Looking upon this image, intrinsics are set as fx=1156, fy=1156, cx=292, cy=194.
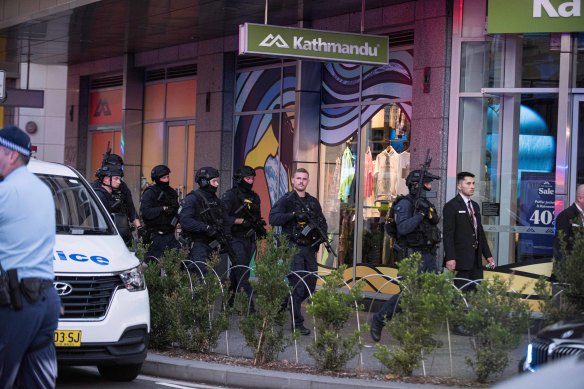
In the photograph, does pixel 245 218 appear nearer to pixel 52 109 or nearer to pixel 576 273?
pixel 576 273

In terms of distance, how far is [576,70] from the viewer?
14.8 meters

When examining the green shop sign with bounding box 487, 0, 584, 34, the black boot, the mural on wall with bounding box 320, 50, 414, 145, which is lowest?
the black boot

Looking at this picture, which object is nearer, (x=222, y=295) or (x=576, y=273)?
(x=576, y=273)

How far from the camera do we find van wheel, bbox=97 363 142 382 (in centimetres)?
1017

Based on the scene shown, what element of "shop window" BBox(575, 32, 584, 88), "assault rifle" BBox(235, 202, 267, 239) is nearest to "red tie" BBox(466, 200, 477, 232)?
"shop window" BBox(575, 32, 584, 88)

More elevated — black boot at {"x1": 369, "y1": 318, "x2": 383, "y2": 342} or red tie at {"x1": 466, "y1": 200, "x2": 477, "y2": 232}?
red tie at {"x1": 466, "y1": 200, "x2": 477, "y2": 232}

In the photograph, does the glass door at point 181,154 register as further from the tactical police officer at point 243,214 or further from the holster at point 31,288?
the holster at point 31,288

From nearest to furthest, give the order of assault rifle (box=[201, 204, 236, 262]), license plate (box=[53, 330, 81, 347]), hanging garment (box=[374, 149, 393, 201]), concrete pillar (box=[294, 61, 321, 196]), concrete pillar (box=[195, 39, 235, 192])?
license plate (box=[53, 330, 81, 347]) < assault rifle (box=[201, 204, 236, 262]) < hanging garment (box=[374, 149, 393, 201]) < concrete pillar (box=[294, 61, 321, 196]) < concrete pillar (box=[195, 39, 235, 192])

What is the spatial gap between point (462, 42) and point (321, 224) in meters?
3.73

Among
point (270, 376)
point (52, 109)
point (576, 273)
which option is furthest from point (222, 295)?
point (52, 109)

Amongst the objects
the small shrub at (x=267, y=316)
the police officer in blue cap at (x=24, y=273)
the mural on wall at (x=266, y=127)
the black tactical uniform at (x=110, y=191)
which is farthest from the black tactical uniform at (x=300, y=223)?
the police officer in blue cap at (x=24, y=273)

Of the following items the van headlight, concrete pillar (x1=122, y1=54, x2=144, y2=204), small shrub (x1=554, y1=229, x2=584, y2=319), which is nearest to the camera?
the van headlight

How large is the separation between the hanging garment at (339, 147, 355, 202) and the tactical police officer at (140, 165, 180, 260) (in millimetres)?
3085

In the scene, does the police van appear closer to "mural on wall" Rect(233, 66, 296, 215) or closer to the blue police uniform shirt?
Result: the blue police uniform shirt
